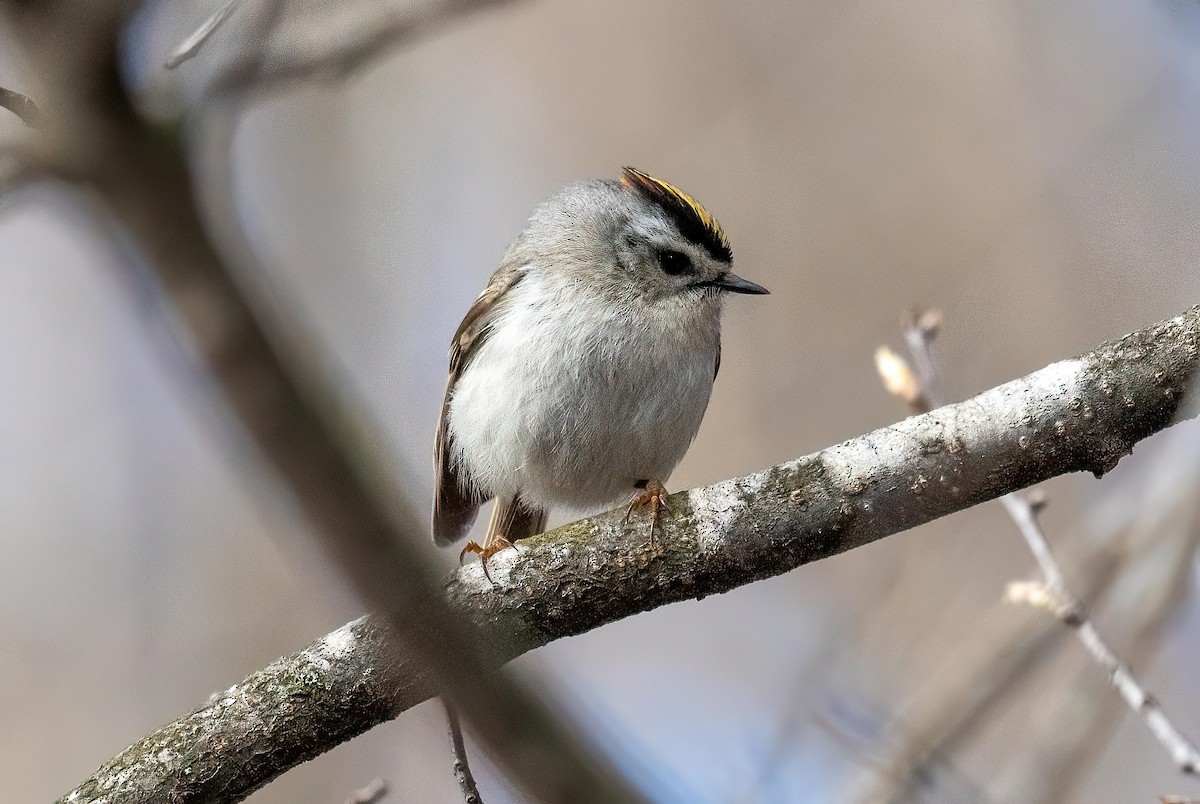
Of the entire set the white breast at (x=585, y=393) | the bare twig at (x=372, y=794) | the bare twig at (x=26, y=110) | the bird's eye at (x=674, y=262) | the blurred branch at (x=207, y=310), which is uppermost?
the bare twig at (x=26, y=110)

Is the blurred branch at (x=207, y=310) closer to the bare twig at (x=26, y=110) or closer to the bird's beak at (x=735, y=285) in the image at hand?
the bare twig at (x=26, y=110)

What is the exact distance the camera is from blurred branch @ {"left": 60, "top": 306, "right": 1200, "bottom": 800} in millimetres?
2465

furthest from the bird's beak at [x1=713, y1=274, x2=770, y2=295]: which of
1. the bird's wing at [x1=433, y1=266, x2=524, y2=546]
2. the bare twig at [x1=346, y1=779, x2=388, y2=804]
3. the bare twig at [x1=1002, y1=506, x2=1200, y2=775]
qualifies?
the bare twig at [x1=346, y1=779, x2=388, y2=804]

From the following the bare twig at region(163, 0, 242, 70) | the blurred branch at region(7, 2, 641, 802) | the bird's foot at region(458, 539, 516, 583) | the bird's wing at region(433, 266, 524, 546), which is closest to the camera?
the blurred branch at region(7, 2, 641, 802)

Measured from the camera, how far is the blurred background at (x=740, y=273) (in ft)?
19.0

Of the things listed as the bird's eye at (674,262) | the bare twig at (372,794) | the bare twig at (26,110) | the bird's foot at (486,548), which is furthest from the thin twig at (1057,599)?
the bare twig at (26,110)

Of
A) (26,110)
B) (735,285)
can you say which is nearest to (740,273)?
(735,285)

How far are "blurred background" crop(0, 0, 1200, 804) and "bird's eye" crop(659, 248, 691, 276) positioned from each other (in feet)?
5.77

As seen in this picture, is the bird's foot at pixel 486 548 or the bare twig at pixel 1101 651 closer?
the bare twig at pixel 1101 651

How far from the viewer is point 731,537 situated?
8.73ft

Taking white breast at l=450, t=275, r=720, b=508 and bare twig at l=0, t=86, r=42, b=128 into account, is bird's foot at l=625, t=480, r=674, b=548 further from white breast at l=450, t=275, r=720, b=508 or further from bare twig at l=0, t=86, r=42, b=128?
bare twig at l=0, t=86, r=42, b=128

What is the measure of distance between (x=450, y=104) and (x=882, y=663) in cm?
502

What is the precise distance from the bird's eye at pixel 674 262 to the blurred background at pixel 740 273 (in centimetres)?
176

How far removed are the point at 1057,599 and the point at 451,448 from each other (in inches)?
80.2
